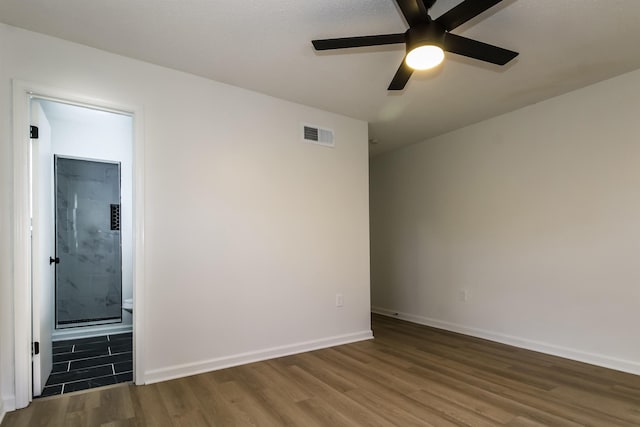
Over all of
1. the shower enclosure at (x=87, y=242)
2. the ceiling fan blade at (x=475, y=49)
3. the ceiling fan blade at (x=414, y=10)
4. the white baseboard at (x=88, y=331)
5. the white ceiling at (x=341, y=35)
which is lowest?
the white baseboard at (x=88, y=331)

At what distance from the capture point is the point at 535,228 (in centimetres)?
357

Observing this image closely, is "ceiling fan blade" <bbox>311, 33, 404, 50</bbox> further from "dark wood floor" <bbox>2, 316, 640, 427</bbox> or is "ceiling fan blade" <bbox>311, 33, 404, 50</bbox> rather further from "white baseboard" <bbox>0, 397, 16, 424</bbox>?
"white baseboard" <bbox>0, 397, 16, 424</bbox>

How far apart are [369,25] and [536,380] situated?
9.32ft

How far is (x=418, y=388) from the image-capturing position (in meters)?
2.60

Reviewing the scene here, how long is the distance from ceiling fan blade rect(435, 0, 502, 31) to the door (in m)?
2.70

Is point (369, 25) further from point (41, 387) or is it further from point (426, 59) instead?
point (41, 387)

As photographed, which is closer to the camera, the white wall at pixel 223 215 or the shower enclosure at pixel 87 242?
the white wall at pixel 223 215

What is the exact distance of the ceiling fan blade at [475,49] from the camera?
74.3 inches

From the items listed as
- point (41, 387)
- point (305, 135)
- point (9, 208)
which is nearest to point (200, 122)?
point (305, 135)

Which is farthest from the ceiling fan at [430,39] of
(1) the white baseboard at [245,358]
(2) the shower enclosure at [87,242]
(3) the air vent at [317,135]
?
(2) the shower enclosure at [87,242]

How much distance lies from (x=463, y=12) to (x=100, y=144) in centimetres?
436

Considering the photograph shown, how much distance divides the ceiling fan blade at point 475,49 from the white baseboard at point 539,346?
2.66m

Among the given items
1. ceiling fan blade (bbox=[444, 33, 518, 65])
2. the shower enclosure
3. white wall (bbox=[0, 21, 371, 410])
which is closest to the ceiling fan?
ceiling fan blade (bbox=[444, 33, 518, 65])

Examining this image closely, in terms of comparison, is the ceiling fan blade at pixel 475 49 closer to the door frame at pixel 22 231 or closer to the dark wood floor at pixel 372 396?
the dark wood floor at pixel 372 396
